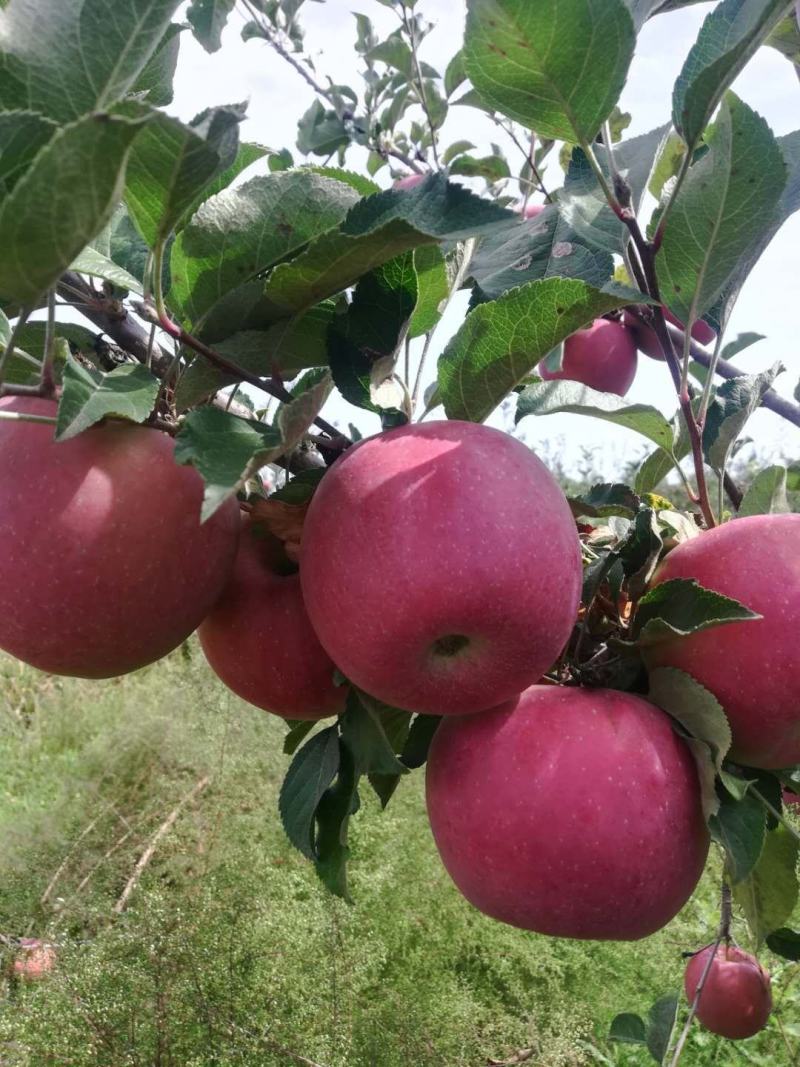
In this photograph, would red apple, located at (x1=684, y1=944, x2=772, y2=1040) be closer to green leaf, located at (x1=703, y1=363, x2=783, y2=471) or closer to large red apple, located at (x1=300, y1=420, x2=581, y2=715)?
green leaf, located at (x1=703, y1=363, x2=783, y2=471)

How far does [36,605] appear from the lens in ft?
1.39

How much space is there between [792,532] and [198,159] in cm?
38

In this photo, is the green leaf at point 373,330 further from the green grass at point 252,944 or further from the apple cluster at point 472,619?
the green grass at point 252,944

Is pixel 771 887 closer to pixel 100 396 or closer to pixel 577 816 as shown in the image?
pixel 577 816

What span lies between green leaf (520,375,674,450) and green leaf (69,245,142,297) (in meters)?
0.24

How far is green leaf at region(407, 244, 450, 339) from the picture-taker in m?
0.48

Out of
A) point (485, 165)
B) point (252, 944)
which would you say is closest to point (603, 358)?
point (485, 165)

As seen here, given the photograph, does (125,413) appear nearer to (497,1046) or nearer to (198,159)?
(198,159)

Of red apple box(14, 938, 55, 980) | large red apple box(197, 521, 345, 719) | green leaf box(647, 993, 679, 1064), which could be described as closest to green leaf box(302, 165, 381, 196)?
large red apple box(197, 521, 345, 719)

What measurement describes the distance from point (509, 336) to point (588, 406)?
97mm

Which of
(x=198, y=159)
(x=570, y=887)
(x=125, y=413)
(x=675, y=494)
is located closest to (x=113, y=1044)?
(x=570, y=887)

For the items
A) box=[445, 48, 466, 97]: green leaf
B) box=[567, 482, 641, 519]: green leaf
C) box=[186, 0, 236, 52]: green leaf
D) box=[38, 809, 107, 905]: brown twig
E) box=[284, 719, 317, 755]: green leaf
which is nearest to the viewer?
box=[567, 482, 641, 519]: green leaf

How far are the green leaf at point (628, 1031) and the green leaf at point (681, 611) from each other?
0.93m

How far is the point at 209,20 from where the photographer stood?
45.9 inches
